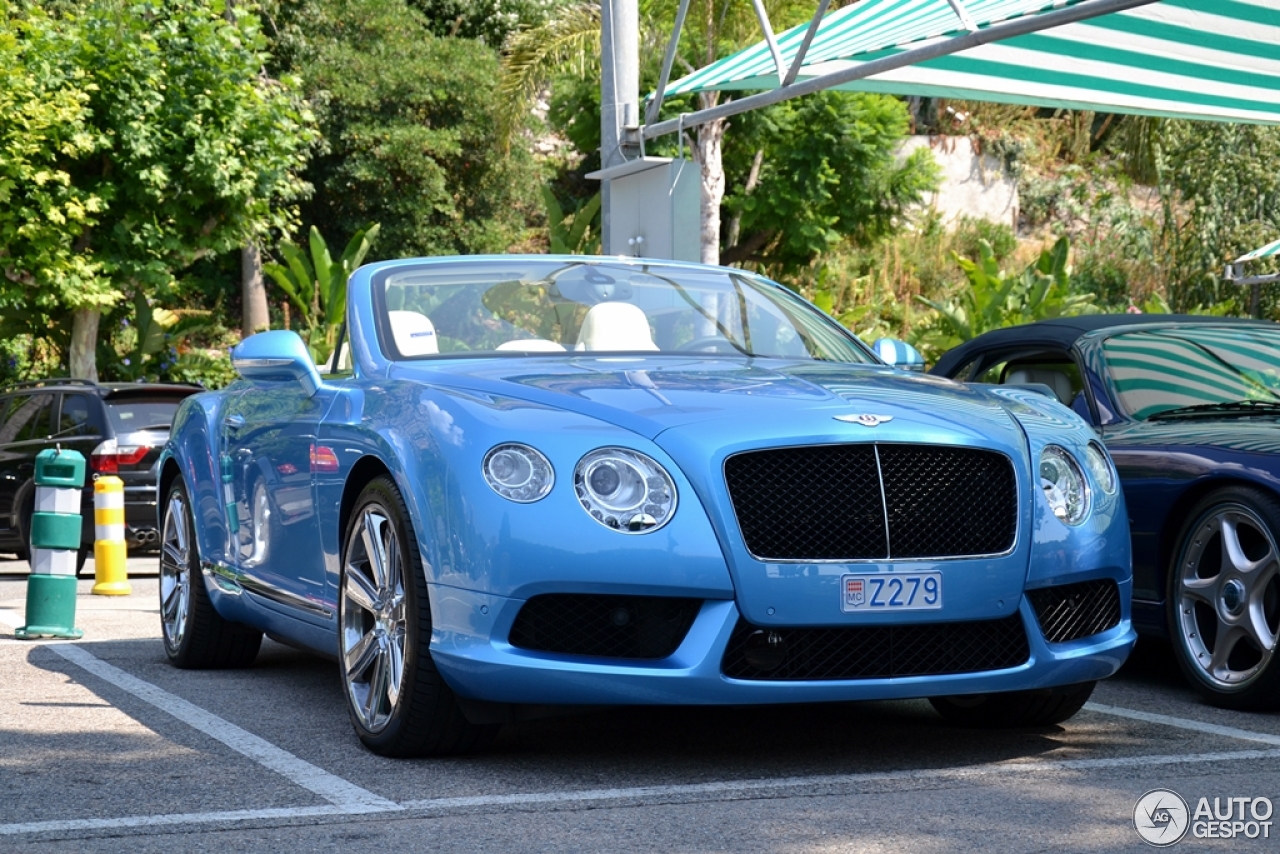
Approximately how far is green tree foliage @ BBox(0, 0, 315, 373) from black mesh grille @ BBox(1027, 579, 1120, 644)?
673 inches

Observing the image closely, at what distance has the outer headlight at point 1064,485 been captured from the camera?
4.93 metres

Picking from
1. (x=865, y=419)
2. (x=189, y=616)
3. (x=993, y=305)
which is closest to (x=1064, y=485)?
(x=865, y=419)

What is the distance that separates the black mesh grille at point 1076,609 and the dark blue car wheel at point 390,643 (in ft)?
5.24

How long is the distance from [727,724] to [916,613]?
3.73ft

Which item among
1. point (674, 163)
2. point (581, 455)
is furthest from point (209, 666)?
point (674, 163)

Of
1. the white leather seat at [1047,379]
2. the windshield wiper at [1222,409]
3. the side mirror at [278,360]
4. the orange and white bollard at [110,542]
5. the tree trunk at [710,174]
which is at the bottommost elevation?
the orange and white bollard at [110,542]

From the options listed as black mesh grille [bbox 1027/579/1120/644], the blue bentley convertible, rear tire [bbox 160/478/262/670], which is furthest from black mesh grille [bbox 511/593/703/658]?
rear tire [bbox 160/478/262/670]

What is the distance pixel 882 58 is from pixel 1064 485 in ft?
19.6

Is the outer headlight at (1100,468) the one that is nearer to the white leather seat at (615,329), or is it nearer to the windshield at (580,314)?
the windshield at (580,314)

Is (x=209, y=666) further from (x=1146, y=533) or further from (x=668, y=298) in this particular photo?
(x=1146, y=533)

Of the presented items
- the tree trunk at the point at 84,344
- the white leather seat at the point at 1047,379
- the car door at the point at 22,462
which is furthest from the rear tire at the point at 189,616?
the tree trunk at the point at 84,344

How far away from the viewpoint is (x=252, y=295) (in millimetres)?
33062

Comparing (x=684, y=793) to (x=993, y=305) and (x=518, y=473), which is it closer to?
(x=518, y=473)

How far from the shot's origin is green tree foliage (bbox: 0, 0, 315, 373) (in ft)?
67.2
